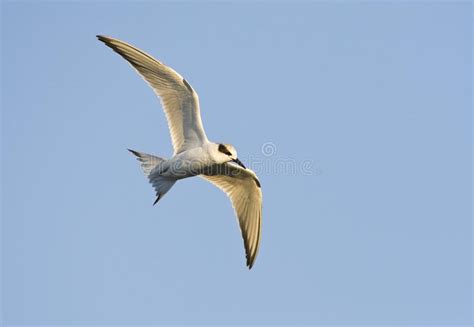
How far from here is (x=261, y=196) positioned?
49.1ft

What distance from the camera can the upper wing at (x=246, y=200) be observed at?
14844 millimetres

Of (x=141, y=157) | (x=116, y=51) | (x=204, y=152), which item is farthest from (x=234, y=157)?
(x=116, y=51)

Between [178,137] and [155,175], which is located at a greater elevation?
[178,137]

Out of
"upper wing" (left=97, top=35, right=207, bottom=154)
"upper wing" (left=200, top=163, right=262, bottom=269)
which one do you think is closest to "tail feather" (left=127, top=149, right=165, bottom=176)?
"upper wing" (left=97, top=35, right=207, bottom=154)

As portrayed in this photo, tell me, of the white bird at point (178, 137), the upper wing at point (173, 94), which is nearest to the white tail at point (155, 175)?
the white bird at point (178, 137)

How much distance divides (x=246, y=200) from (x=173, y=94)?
8.37ft

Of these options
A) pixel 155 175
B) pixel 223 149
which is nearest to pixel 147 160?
pixel 155 175

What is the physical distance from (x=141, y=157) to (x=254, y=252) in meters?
2.72

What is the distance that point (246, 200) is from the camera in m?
15.1

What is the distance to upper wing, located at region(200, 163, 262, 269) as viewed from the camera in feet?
48.7

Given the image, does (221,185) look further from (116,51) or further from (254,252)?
(116,51)

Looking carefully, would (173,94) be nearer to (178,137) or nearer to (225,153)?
(178,137)

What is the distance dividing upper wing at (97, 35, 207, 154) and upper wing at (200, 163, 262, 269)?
0.97 metres

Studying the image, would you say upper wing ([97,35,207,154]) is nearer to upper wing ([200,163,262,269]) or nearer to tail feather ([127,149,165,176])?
tail feather ([127,149,165,176])
